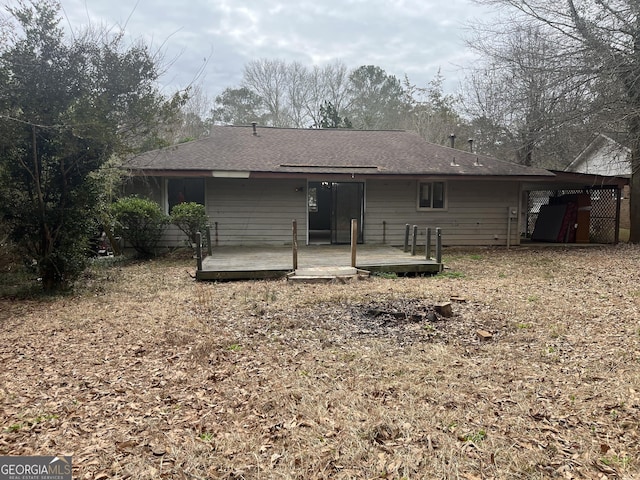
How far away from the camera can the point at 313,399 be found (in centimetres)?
288

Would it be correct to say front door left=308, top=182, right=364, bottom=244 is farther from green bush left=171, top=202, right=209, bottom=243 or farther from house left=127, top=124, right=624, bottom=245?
green bush left=171, top=202, right=209, bottom=243

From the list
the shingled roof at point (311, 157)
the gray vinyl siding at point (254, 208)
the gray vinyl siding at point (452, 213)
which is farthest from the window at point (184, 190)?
the gray vinyl siding at point (452, 213)

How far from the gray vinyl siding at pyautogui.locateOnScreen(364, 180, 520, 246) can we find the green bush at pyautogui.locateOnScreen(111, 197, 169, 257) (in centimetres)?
568

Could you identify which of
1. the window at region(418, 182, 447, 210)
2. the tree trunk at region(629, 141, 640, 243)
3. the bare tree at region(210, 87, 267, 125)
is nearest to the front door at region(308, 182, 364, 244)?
the window at region(418, 182, 447, 210)

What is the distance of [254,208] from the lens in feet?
36.6

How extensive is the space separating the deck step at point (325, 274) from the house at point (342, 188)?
3.65 meters

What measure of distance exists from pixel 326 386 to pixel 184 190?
942 centimetres

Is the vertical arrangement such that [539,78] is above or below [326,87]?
below

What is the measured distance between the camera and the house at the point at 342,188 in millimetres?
10656

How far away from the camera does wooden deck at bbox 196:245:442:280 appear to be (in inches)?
294

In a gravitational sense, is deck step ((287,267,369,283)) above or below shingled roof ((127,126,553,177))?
below

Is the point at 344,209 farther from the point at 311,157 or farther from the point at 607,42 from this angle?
the point at 607,42

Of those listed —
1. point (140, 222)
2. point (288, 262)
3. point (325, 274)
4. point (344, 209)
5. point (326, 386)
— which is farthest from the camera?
point (344, 209)

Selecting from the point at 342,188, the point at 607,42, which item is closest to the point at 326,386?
the point at 342,188
